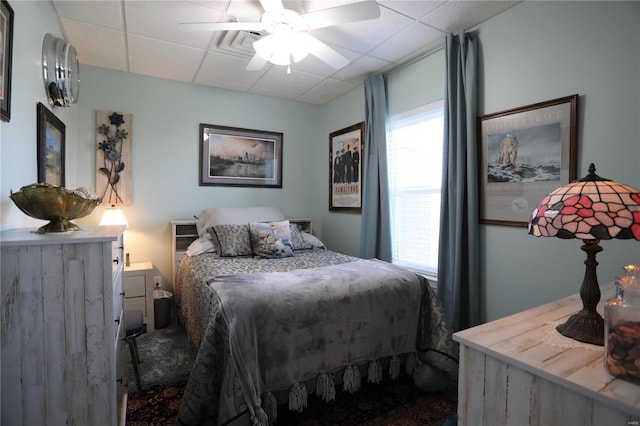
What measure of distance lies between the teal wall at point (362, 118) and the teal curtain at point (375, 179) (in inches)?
6.6

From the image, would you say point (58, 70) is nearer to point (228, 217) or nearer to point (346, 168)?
point (228, 217)

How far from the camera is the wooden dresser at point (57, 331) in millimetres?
1136

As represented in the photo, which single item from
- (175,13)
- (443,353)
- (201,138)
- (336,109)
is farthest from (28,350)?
(336,109)

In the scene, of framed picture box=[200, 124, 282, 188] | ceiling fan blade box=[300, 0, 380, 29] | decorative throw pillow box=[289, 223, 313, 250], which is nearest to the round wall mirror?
framed picture box=[200, 124, 282, 188]

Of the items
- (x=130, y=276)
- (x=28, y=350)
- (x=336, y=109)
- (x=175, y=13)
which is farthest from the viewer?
(x=336, y=109)

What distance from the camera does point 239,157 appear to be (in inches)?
151

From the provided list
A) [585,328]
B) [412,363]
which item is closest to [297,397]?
[412,363]

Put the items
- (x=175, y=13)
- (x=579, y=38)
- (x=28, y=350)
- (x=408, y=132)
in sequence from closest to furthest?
(x=28, y=350) → (x=579, y=38) → (x=175, y=13) → (x=408, y=132)

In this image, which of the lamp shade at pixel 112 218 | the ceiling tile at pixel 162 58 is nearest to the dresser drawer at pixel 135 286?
the lamp shade at pixel 112 218

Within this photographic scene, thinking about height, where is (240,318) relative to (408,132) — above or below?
below

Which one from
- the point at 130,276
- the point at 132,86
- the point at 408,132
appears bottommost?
the point at 130,276

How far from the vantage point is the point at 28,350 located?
1159 millimetres

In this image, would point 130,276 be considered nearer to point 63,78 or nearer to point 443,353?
point 63,78

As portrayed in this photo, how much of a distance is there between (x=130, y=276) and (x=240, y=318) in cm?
183
